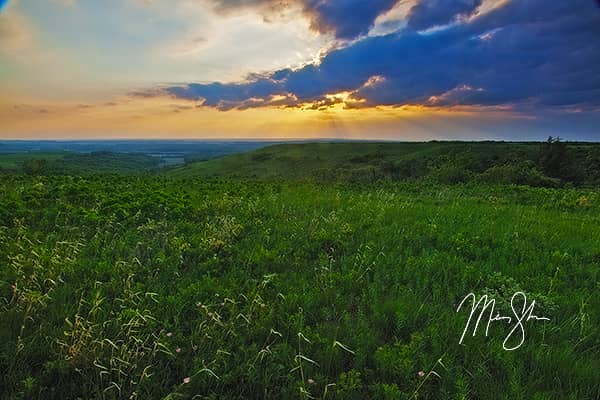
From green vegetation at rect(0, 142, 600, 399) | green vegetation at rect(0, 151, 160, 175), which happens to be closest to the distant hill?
green vegetation at rect(0, 142, 600, 399)

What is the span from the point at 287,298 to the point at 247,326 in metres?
0.84

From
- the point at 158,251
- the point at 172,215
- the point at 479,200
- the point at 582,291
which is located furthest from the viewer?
the point at 479,200

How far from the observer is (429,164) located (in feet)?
166

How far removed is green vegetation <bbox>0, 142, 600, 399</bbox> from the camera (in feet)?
10.9

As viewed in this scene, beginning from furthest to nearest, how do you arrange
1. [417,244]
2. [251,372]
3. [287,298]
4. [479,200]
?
[479,200], [417,244], [287,298], [251,372]

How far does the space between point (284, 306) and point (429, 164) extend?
1974 inches

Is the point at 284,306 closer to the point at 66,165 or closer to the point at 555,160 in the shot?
the point at 555,160

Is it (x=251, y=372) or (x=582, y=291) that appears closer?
(x=251, y=372)

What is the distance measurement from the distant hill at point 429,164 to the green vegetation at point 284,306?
19.1 metres

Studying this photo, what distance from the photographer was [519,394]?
10.4 feet

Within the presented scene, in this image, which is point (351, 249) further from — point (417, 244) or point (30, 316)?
point (30, 316)

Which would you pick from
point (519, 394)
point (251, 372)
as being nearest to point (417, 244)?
point (519, 394)
